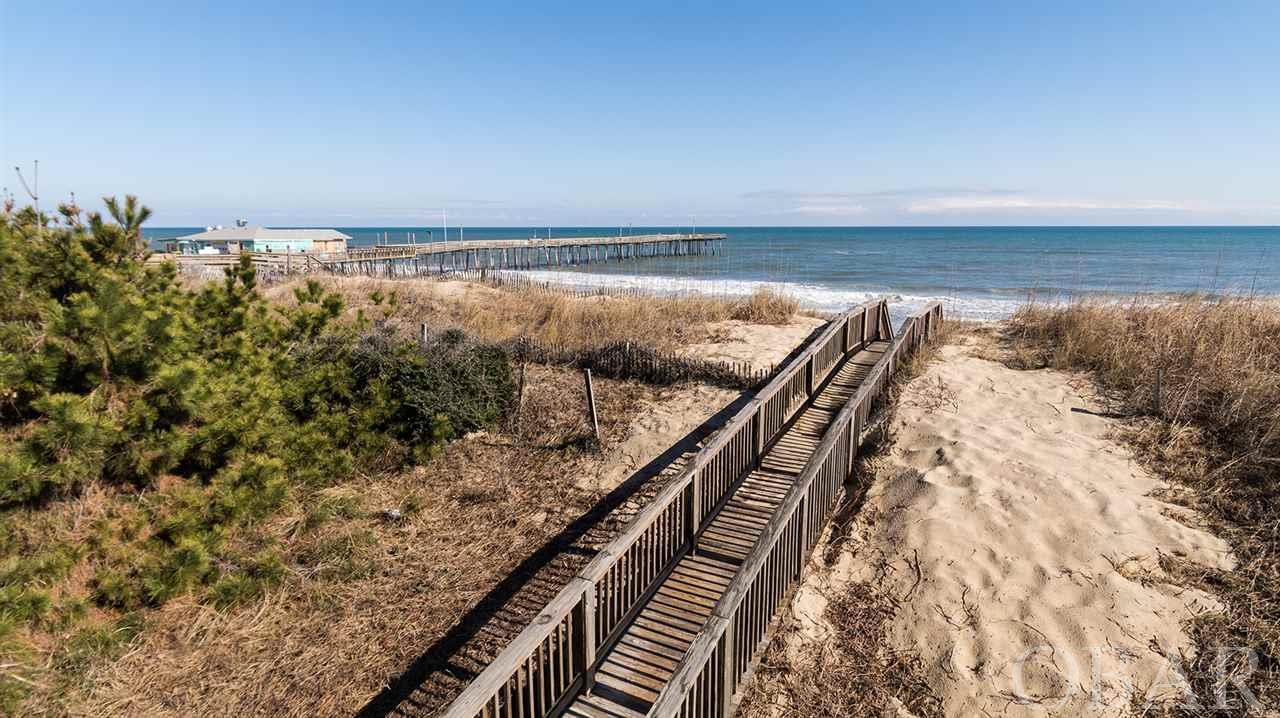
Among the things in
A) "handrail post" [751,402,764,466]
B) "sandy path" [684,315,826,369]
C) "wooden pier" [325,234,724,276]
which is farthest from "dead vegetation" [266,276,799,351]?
"wooden pier" [325,234,724,276]

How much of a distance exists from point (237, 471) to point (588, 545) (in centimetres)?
370

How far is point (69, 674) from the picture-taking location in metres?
4.52

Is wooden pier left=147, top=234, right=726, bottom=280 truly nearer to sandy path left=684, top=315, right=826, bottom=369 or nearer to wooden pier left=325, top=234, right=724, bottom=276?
wooden pier left=325, top=234, right=724, bottom=276

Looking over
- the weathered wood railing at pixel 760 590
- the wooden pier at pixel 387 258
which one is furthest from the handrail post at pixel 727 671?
the wooden pier at pixel 387 258

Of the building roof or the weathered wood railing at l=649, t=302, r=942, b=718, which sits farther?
the building roof

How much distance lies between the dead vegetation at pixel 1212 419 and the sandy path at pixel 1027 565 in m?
0.21

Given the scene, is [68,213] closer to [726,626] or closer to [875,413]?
[726,626]

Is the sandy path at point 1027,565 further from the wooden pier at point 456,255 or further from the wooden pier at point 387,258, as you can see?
the wooden pier at point 456,255

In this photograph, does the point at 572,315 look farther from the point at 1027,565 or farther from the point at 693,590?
the point at 1027,565

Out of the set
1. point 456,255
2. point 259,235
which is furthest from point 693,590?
point 456,255

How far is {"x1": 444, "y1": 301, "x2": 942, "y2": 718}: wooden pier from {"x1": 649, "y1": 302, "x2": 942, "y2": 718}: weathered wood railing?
0.04 ft

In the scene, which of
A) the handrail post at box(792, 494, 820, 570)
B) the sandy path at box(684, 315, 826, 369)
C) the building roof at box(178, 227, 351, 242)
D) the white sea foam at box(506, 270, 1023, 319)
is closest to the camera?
the handrail post at box(792, 494, 820, 570)

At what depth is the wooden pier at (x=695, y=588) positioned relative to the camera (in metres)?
3.52

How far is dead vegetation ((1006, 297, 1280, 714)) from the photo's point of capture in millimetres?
4207
